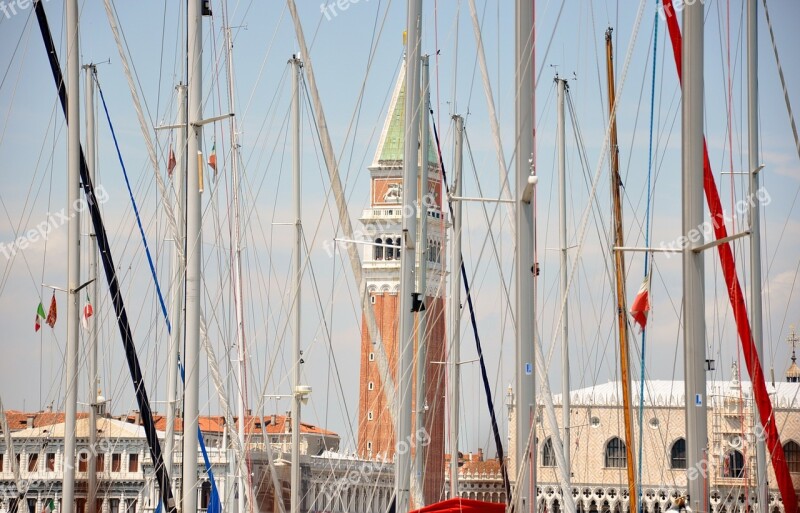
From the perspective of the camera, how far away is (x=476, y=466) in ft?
356

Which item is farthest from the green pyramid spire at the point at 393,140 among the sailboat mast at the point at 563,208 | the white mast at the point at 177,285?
the white mast at the point at 177,285

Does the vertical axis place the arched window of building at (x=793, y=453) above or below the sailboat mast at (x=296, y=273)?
below

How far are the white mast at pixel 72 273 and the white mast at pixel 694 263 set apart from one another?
7796 mm

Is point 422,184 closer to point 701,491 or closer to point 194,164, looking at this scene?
point 194,164

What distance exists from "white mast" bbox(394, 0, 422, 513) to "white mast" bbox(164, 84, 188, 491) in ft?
9.06

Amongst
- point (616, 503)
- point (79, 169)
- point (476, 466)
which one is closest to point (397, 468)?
point (79, 169)

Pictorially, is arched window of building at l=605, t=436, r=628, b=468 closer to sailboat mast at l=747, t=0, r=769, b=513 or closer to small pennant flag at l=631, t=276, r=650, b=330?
sailboat mast at l=747, t=0, r=769, b=513

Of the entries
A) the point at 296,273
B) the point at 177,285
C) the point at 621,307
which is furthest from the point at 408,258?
the point at 296,273

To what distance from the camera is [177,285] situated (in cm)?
2328

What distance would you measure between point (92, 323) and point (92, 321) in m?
0.13

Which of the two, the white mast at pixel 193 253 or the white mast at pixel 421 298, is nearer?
the white mast at pixel 193 253

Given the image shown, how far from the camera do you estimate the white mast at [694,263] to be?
1070 cm

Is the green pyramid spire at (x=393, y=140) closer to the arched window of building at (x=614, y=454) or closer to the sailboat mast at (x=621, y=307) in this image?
the arched window of building at (x=614, y=454)

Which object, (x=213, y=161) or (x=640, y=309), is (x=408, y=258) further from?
(x=213, y=161)
